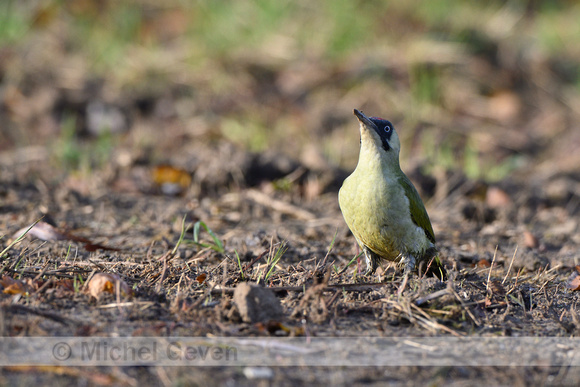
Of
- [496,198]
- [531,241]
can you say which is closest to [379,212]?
[531,241]

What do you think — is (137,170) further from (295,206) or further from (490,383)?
(490,383)

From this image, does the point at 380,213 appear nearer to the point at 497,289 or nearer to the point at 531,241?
the point at 497,289

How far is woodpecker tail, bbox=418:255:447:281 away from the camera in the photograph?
4.20 m

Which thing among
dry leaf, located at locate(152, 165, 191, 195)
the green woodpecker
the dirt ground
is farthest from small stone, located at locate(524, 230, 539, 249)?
dry leaf, located at locate(152, 165, 191, 195)

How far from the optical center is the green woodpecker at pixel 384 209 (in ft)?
13.4

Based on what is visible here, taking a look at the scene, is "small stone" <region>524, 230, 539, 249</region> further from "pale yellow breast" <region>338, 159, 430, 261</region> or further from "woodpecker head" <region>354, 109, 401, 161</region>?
"woodpecker head" <region>354, 109, 401, 161</region>

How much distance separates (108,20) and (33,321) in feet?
27.5

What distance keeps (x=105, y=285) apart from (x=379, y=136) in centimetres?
189

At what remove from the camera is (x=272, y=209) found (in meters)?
6.13

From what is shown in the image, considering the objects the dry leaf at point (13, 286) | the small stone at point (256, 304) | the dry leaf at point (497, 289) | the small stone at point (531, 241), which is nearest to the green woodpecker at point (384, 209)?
the dry leaf at point (497, 289)

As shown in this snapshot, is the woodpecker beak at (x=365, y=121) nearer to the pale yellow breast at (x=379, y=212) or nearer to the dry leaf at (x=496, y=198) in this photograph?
the pale yellow breast at (x=379, y=212)

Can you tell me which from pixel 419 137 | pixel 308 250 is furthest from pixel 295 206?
pixel 419 137

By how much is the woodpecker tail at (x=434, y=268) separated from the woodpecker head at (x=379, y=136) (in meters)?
0.69

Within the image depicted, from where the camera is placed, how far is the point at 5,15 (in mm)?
9703
